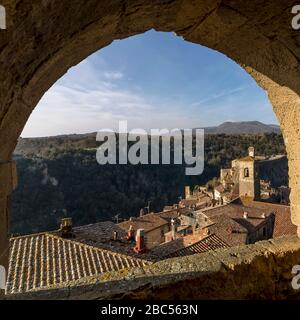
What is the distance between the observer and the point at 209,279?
2129mm

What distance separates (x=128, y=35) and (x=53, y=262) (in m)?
6.52

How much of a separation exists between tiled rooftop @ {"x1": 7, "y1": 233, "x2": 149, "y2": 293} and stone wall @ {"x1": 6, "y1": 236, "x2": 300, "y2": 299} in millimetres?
4101

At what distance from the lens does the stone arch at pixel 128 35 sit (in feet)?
3.85

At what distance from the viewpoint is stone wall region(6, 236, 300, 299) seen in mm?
1962

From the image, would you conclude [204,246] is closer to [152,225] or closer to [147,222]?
[152,225]

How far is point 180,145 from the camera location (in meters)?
44.1

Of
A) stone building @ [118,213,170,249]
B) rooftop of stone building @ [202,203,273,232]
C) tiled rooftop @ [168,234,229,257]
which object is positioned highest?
tiled rooftop @ [168,234,229,257]

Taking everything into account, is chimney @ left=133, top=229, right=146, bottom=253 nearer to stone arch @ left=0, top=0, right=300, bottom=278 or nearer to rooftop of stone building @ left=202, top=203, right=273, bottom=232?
stone arch @ left=0, top=0, right=300, bottom=278

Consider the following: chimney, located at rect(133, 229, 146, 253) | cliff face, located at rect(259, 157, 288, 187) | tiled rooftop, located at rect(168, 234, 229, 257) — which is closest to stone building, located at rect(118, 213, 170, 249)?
tiled rooftop, located at rect(168, 234, 229, 257)

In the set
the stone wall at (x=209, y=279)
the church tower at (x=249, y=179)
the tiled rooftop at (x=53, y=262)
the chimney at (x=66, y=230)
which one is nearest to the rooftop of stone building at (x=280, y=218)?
the church tower at (x=249, y=179)

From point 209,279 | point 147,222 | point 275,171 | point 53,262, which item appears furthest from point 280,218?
point 275,171

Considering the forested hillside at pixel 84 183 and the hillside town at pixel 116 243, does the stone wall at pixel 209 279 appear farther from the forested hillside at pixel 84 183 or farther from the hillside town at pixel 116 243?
the forested hillside at pixel 84 183

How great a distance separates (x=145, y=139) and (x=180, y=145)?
8826mm
